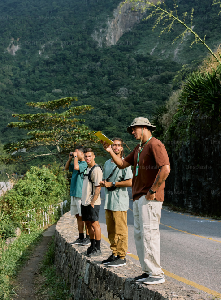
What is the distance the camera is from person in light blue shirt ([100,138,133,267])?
15.6ft

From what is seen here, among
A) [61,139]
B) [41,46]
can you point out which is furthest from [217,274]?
[41,46]

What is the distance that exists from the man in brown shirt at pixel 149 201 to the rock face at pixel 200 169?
1127 centimetres

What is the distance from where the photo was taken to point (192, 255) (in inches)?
266

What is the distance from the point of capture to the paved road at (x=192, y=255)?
202 inches

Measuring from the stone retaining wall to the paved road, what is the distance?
1.17 m

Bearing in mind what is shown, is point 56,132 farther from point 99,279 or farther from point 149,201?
point 149,201

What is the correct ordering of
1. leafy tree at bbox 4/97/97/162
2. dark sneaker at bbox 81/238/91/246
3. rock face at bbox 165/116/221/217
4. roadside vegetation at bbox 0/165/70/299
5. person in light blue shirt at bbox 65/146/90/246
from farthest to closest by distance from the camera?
leafy tree at bbox 4/97/97/162, rock face at bbox 165/116/221/217, roadside vegetation at bbox 0/165/70/299, person in light blue shirt at bbox 65/146/90/246, dark sneaker at bbox 81/238/91/246

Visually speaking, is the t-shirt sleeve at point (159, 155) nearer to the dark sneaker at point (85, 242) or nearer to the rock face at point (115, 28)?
the dark sneaker at point (85, 242)

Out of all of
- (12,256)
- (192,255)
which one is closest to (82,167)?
(192,255)

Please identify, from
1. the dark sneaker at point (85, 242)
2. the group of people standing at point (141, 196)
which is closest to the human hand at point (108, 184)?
the group of people standing at point (141, 196)

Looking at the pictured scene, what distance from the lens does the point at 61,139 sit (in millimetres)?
29672

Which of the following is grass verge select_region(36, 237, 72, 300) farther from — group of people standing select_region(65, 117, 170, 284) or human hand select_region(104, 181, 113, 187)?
human hand select_region(104, 181, 113, 187)

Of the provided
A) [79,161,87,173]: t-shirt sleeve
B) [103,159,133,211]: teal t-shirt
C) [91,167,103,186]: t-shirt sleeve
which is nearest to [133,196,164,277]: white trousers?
[103,159,133,211]: teal t-shirt

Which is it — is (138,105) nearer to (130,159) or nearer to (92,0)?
(130,159)
